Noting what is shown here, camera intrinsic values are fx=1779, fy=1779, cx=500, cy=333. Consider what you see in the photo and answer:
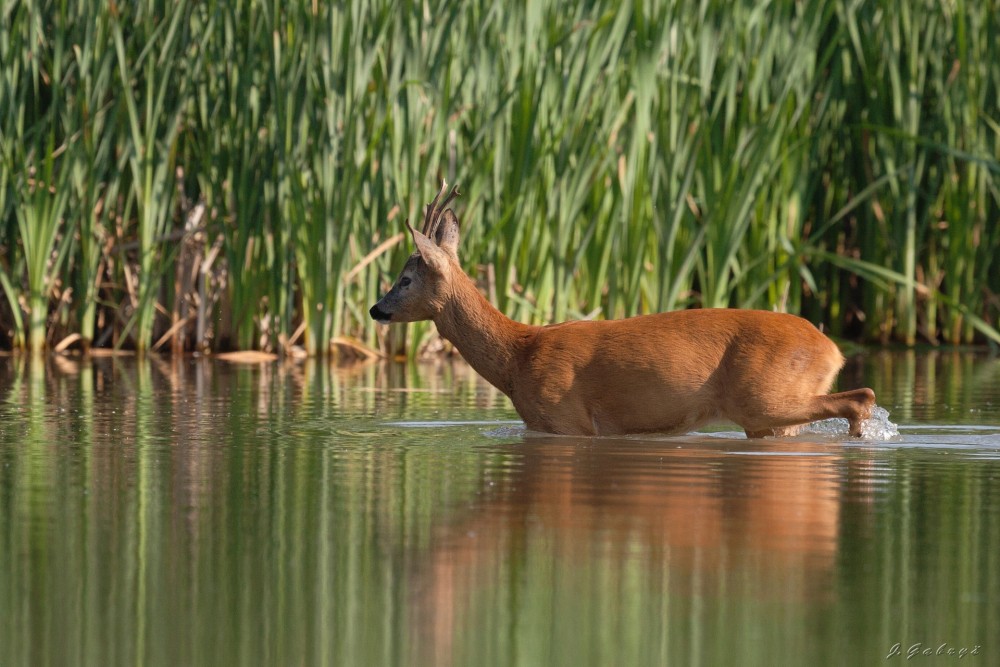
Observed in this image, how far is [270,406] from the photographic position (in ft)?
26.3

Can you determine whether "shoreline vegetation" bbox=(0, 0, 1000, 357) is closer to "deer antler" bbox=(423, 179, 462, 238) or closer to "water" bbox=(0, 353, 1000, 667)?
"deer antler" bbox=(423, 179, 462, 238)

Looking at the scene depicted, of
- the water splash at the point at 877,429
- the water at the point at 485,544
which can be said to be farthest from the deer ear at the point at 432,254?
the water splash at the point at 877,429

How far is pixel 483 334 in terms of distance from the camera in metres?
7.32

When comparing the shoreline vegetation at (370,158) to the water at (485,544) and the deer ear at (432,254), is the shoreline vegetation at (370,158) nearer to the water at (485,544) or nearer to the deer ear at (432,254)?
the deer ear at (432,254)

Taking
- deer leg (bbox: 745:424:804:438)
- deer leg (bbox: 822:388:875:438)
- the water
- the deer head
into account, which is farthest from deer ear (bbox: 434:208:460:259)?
deer leg (bbox: 822:388:875:438)

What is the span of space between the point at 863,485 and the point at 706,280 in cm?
711

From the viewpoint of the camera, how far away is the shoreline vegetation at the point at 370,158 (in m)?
11.2

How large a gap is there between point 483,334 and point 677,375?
95 centimetres

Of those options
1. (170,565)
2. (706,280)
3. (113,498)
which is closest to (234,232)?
(706,280)

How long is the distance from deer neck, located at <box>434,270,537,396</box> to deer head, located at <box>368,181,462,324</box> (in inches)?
2.0

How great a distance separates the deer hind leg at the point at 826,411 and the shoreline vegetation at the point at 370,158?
4.45 meters

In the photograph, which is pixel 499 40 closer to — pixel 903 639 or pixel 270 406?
pixel 270 406

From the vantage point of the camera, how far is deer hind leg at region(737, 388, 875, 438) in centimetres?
672

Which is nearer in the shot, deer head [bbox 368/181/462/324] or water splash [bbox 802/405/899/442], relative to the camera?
water splash [bbox 802/405/899/442]
